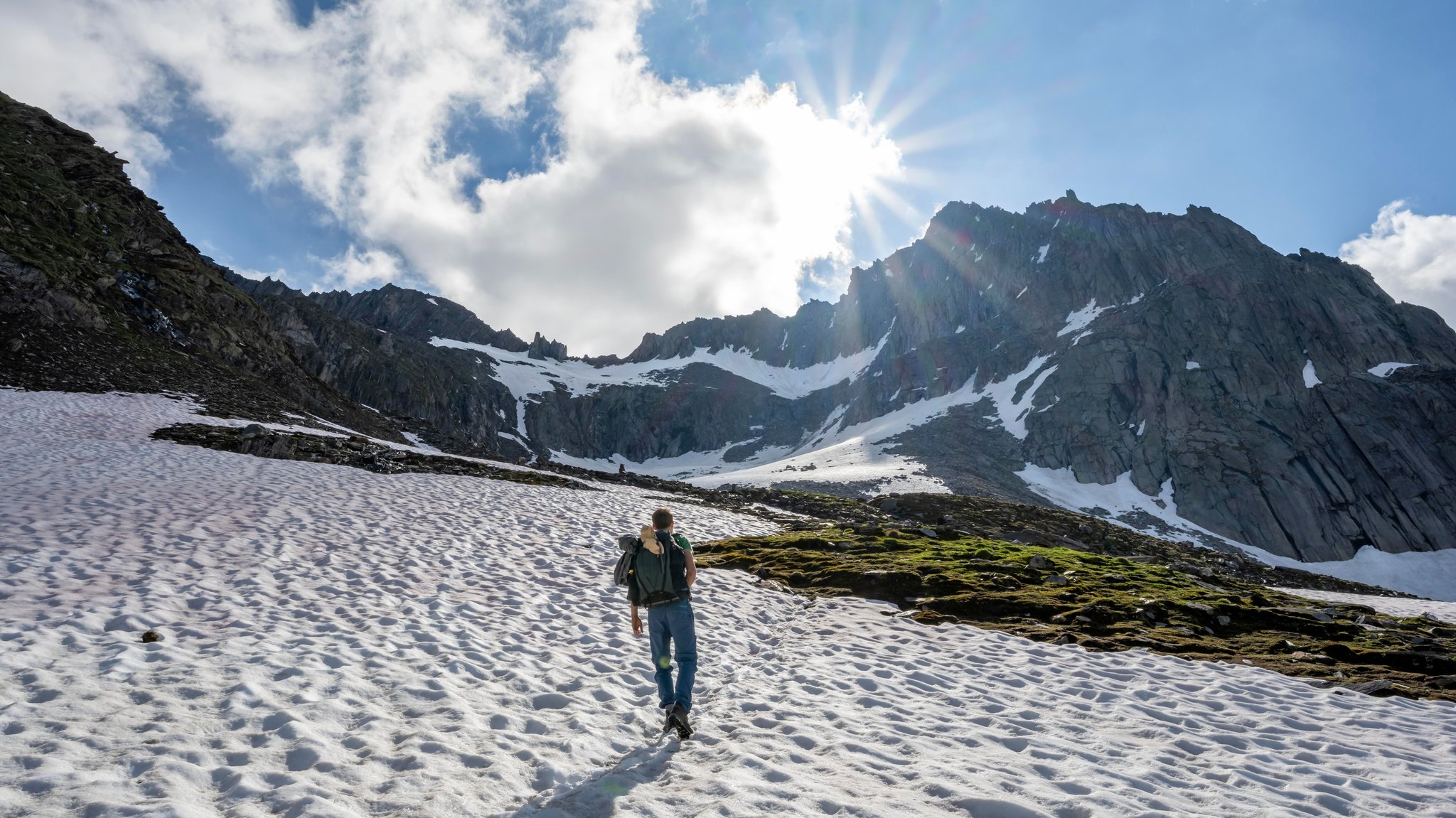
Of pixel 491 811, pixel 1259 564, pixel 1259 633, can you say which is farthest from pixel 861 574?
pixel 1259 564

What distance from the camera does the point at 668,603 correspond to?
8.22m

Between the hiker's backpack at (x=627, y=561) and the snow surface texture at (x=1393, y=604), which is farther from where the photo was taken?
the snow surface texture at (x=1393, y=604)

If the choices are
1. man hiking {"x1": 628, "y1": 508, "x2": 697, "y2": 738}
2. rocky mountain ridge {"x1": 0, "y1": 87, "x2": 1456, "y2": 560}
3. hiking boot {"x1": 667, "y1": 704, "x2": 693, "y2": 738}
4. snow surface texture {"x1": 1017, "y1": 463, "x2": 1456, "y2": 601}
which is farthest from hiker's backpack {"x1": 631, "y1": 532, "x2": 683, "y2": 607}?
snow surface texture {"x1": 1017, "y1": 463, "x2": 1456, "y2": 601}

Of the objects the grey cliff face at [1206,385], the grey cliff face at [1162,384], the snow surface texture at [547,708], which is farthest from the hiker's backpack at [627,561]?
the grey cliff face at [1206,385]

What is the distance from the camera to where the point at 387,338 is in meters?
137

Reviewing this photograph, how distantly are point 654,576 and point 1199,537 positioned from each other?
98499 mm

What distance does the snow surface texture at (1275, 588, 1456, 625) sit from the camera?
25641 mm

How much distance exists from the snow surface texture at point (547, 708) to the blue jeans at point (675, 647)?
56 centimetres

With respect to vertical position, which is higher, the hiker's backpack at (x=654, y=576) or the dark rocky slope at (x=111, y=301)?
the dark rocky slope at (x=111, y=301)

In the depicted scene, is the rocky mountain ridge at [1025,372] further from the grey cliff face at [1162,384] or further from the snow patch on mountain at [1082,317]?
the snow patch on mountain at [1082,317]

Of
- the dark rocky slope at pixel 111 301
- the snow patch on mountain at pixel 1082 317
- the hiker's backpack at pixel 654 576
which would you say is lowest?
the hiker's backpack at pixel 654 576

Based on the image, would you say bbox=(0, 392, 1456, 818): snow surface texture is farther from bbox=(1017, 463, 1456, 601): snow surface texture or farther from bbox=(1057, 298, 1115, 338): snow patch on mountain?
bbox=(1057, 298, 1115, 338): snow patch on mountain

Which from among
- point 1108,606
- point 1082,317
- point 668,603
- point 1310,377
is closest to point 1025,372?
point 1082,317

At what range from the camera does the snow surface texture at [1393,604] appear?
84.1ft
